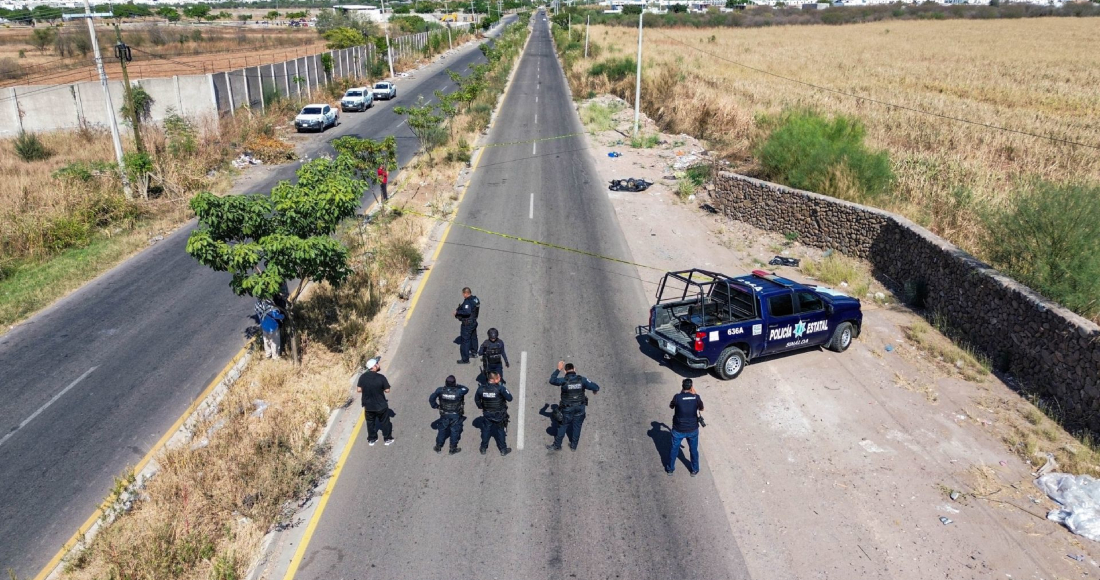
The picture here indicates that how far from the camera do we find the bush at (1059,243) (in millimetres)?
11641

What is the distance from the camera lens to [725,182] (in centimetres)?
2217

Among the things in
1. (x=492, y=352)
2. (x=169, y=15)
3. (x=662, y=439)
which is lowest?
(x=662, y=439)

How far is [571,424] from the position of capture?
9.80m

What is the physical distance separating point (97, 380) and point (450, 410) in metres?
7.73

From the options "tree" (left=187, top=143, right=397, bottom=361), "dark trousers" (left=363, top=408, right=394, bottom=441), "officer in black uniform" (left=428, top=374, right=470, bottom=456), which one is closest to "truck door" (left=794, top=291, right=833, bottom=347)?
"officer in black uniform" (left=428, top=374, right=470, bottom=456)

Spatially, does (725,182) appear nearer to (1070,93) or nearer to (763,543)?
Result: (763,543)

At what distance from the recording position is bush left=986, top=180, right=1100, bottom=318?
11.6m

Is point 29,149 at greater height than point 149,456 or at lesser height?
greater

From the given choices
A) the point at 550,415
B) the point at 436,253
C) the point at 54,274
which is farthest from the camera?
the point at 436,253

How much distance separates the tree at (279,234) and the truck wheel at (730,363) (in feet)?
23.5

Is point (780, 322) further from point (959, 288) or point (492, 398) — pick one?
point (492, 398)

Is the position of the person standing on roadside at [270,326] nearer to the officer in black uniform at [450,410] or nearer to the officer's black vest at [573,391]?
the officer in black uniform at [450,410]

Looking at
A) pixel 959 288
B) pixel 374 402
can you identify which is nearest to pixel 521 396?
pixel 374 402

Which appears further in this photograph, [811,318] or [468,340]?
[811,318]
